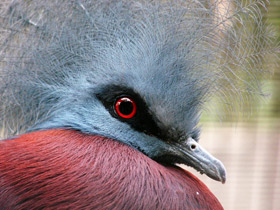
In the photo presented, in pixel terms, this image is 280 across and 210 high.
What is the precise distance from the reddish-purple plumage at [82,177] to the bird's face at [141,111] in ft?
0.21

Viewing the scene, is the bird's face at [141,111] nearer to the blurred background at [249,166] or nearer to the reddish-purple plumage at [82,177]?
the reddish-purple plumage at [82,177]

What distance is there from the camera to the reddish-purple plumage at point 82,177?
1.39m

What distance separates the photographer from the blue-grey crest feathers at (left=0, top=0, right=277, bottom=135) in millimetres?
1654

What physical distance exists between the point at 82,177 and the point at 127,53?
55cm

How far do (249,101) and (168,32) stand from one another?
1.63 feet

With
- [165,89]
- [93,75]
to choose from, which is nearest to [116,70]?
[93,75]

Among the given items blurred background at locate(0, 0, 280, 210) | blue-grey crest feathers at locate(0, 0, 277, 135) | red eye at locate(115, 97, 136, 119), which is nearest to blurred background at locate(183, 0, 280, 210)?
blurred background at locate(0, 0, 280, 210)

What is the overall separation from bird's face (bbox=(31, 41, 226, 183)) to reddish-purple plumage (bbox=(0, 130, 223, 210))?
65 millimetres

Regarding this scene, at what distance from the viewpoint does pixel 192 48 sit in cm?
171

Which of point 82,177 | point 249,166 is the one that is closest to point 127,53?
point 82,177

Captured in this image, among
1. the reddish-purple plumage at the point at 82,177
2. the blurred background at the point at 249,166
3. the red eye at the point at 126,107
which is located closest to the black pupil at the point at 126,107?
the red eye at the point at 126,107

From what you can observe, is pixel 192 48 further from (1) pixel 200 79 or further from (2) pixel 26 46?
(2) pixel 26 46

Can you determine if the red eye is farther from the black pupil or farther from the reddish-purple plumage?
the reddish-purple plumage

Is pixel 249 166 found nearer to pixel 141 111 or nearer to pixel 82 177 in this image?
pixel 141 111
